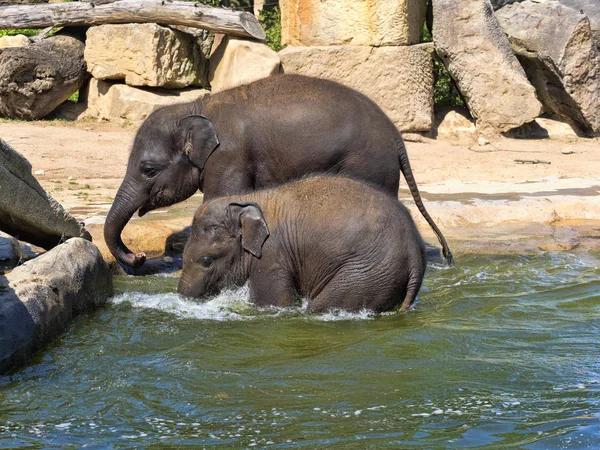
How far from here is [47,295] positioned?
6.31 meters

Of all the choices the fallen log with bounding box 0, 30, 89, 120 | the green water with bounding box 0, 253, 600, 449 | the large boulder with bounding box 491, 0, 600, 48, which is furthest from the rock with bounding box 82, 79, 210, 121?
the green water with bounding box 0, 253, 600, 449

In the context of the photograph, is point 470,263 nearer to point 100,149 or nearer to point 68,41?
point 100,149

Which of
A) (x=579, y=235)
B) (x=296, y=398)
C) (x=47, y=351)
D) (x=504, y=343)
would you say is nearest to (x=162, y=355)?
(x=47, y=351)

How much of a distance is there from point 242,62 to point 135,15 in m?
1.83

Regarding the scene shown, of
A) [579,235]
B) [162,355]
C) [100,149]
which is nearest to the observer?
[162,355]

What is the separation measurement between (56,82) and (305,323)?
9480 millimetres

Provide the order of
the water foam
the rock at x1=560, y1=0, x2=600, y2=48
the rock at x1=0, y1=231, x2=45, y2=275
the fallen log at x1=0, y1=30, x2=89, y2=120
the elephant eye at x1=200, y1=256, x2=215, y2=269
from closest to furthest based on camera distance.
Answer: the water foam, the elephant eye at x1=200, y1=256, x2=215, y2=269, the rock at x1=0, y1=231, x2=45, y2=275, the fallen log at x1=0, y1=30, x2=89, y2=120, the rock at x1=560, y1=0, x2=600, y2=48

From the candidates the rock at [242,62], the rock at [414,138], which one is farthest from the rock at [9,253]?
the rock at [414,138]

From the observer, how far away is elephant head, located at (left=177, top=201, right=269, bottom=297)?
6852 millimetres

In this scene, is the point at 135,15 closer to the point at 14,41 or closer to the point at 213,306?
the point at 14,41

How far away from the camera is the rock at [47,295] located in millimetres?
5727

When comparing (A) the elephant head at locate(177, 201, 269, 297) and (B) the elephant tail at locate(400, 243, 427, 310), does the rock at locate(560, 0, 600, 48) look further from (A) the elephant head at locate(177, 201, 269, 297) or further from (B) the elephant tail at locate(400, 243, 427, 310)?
(A) the elephant head at locate(177, 201, 269, 297)

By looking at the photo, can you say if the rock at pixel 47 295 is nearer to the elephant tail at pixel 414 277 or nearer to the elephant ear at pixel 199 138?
the elephant ear at pixel 199 138

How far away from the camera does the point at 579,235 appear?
9.52m
